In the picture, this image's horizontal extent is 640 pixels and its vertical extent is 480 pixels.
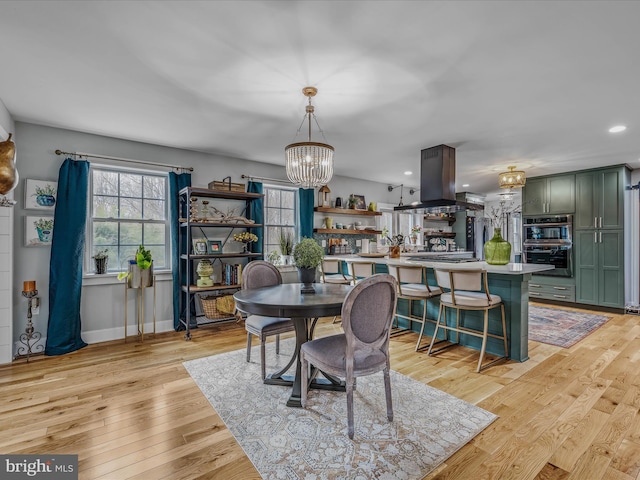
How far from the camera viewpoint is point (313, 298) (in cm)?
232

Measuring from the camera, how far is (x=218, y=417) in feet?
7.16

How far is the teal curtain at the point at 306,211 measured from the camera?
5355 millimetres

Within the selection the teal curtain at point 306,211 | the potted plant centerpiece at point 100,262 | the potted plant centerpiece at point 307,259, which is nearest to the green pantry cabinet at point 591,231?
the teal curtain at point 306,211

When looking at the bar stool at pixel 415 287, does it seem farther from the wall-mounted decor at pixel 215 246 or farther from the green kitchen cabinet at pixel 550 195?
the green kitchen cabinet at pixel 550 195

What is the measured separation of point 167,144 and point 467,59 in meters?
3.50

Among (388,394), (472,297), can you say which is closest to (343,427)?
(388,394)

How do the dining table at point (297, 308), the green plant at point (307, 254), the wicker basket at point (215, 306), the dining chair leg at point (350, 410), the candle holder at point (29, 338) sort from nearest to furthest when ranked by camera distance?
1. the dining chair leg at point (350, 410)
2. the dining table at point (297, 308)
3. the green plant at point (307, 254)
4. the candle holder at point (29, 338)
5. the wicker basket at point (215, 306)

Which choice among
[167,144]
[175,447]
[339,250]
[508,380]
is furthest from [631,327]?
[167,144]

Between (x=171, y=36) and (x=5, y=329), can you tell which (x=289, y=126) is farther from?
(x=5, y=329)

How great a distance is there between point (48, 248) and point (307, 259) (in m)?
2.96

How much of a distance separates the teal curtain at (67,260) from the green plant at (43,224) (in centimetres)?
9

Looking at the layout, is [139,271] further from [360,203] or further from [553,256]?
[553,256]

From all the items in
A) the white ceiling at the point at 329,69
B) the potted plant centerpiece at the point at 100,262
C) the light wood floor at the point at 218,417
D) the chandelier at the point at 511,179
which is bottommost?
the light wood floor at the point at 218,417

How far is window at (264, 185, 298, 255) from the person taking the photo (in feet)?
17.2
